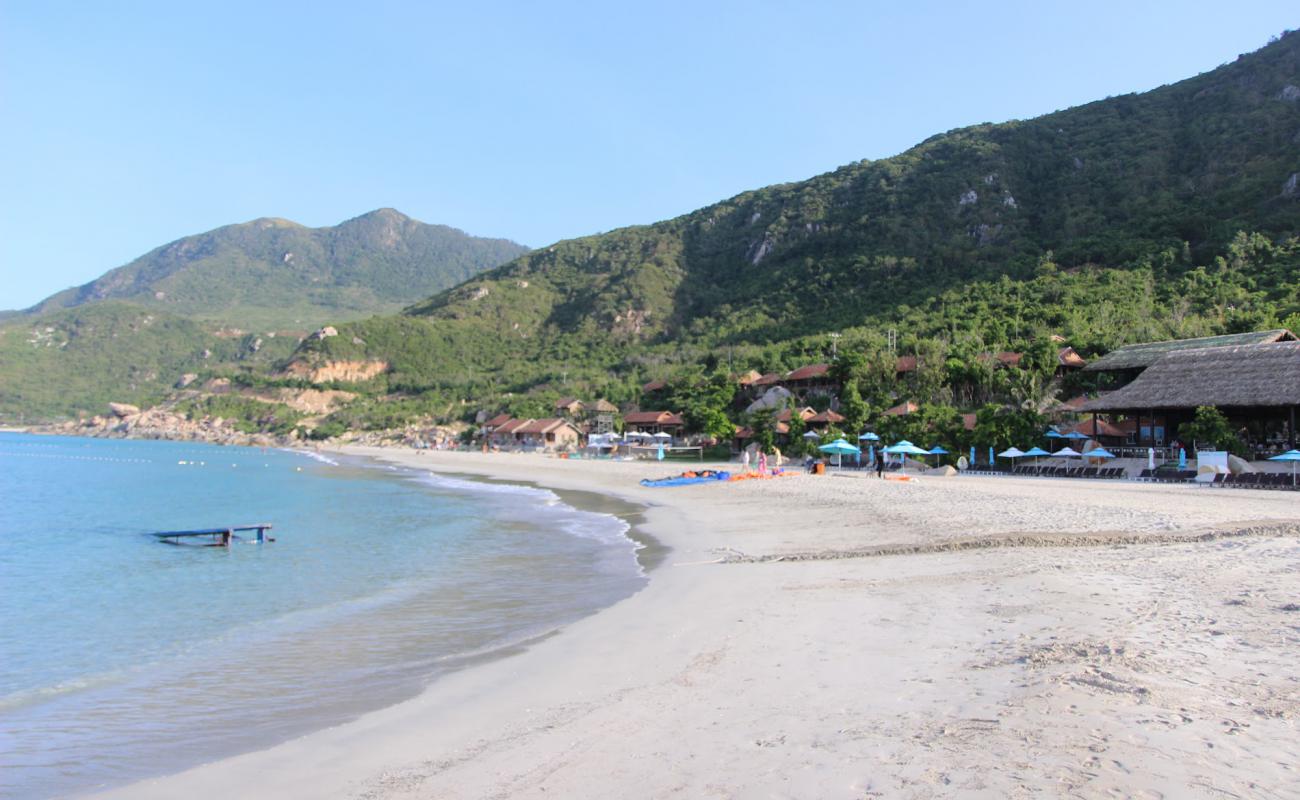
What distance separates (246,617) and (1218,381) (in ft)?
A: 97.0

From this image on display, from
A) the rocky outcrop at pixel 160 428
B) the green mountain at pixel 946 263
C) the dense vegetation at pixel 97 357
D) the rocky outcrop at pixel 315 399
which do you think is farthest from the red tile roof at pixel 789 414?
the dense vegetation at pixel 97 357

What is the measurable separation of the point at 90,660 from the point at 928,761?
8.32 meters

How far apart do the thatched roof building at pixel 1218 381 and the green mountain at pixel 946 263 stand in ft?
45.4

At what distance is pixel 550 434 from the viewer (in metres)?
66.2

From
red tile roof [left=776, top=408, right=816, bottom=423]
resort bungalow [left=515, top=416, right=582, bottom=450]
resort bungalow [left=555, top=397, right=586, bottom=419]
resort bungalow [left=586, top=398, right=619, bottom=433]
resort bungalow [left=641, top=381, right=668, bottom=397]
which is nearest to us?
red tile roof [left=776, top=408, right=816, bottom=423]

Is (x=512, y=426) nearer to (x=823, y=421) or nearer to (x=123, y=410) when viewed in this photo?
(x=823, y=421)

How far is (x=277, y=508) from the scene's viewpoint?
26.2 meters

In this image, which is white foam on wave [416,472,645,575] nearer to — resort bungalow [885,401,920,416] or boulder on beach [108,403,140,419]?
resort bungalow [885,401,920,416]

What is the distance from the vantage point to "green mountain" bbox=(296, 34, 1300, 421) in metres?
53.9

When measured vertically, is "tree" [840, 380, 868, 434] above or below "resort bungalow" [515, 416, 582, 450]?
above

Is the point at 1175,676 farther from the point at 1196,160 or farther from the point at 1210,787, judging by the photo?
the point at 1196,160

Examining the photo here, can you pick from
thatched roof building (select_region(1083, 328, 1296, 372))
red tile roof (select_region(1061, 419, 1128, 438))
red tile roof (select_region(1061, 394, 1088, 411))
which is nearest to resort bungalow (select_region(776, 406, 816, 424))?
red tile roof (select_region(1061, 394, 1088, 411))

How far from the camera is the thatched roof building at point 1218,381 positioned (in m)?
25.5

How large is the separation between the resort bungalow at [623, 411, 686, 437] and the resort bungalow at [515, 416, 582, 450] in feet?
19.5
